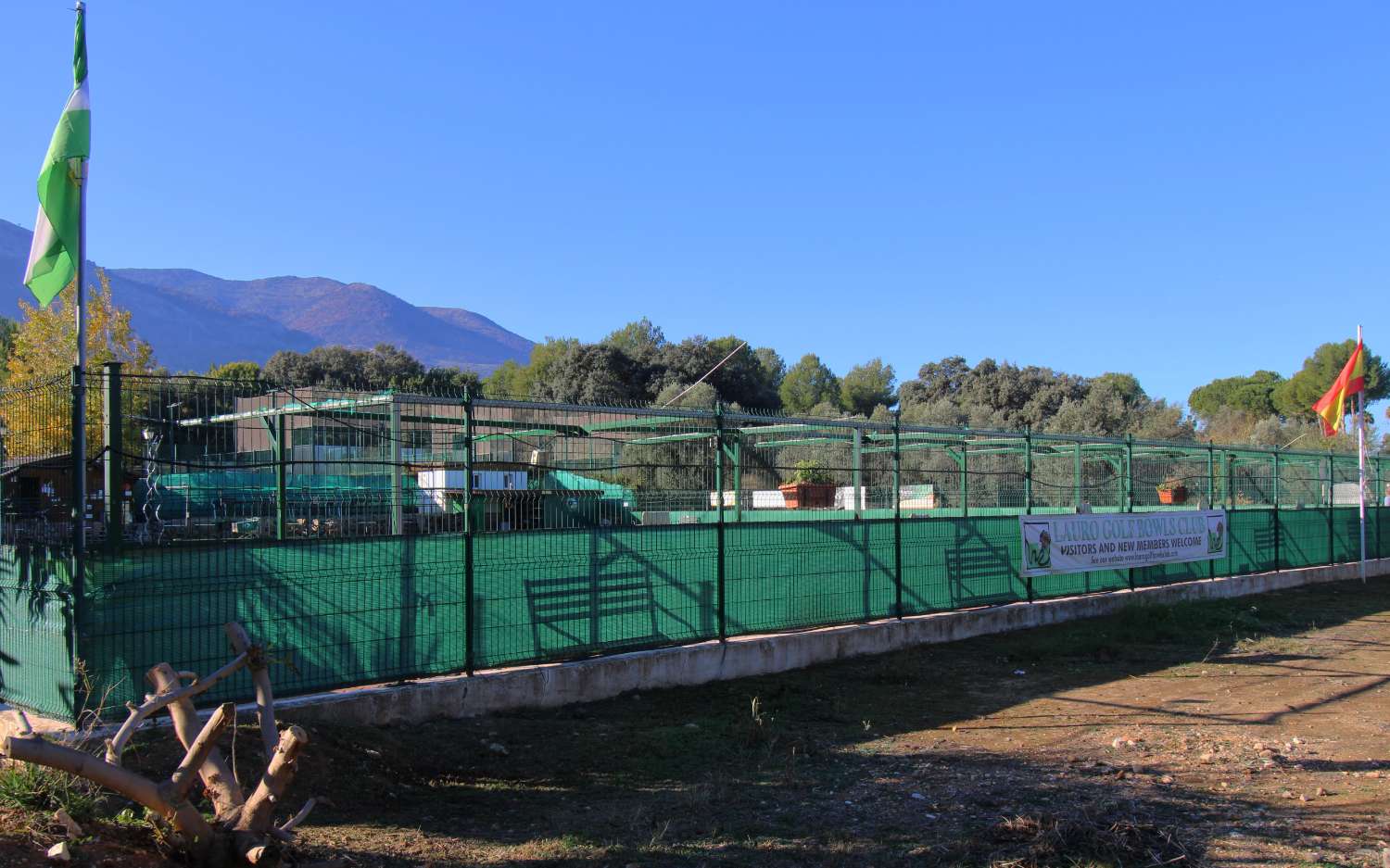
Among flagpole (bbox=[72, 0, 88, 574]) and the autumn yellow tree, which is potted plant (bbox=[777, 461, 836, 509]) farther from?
flagpole (bbox=[72, 0, 88, 574])

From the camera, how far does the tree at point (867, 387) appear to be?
312 ft

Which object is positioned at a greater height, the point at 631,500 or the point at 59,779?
the point at 631,500

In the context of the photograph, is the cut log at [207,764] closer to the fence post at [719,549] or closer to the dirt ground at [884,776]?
the dirt ground at [884,776]

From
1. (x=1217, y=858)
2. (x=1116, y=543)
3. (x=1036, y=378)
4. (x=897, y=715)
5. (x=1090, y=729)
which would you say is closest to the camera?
(x=1217, y=858)

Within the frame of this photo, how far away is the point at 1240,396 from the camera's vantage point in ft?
299

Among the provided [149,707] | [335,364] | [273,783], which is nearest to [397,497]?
[149,707]

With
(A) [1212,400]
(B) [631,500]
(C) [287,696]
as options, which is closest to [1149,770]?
(B) [631,500]

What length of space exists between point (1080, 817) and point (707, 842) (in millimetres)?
2084

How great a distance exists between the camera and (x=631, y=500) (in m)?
10.7

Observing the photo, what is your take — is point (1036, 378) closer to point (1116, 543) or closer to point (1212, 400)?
point (1212, 400)

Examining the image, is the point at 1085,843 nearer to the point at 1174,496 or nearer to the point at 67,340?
the point at 1174,496

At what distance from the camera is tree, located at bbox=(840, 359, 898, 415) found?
9506 centimetres

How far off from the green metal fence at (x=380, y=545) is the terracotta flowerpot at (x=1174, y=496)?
469 inches

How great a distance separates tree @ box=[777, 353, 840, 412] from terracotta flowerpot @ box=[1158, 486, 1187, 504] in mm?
72255
